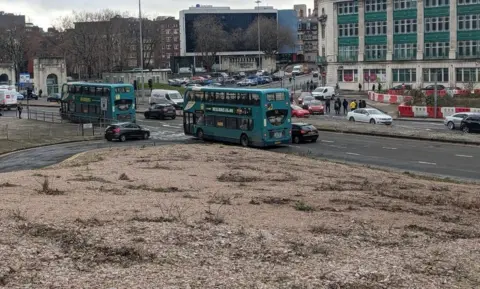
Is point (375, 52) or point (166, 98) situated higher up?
point (375, 52)

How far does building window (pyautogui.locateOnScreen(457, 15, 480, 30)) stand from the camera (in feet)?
278

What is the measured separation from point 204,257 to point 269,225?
2.92 metres

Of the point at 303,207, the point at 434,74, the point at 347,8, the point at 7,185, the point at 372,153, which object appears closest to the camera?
the point at 303,207

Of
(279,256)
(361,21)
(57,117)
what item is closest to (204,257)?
(279,256)

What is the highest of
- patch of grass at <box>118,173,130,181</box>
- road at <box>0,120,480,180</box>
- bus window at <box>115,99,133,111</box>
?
bus window at <box>115,99,133,111</box>

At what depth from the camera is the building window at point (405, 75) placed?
90562mm

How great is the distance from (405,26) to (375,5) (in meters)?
5.50

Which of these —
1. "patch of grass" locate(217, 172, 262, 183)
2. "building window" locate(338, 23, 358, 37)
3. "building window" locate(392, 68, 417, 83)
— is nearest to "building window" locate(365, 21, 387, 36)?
"building window" locate(338, 23, 358, 37)

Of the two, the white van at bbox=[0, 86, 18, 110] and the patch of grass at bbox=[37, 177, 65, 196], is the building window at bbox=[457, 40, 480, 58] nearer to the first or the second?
the white van at bbox=[0, 86, 18, 110]

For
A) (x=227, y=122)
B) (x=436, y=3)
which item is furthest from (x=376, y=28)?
(x=227, y=122)

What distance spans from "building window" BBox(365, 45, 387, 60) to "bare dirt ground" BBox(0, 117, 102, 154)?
161ft

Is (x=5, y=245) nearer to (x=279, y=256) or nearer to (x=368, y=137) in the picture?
(x=279, y=256)

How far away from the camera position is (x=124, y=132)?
46.7 metres

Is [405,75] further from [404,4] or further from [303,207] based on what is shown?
[303,207]
